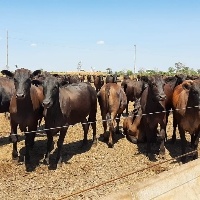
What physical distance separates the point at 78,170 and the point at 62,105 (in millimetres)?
1688

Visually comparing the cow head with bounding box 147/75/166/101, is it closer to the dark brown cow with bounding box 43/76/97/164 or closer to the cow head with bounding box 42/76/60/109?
the dark brown cow with bounding box 43/76/97/164

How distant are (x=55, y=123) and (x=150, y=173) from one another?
260 centimetres

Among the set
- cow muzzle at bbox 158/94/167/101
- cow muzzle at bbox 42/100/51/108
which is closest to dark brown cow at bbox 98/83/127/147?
cow muzzle at bbox 158/94/167/101

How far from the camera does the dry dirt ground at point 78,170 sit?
5.91 m

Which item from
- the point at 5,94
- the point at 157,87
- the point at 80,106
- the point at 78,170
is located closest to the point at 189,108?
the point at 157,87

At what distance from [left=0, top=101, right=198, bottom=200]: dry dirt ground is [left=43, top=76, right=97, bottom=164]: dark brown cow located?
54 centimetres

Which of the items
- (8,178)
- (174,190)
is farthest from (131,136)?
(174,190)

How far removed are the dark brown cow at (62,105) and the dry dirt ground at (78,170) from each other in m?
0.54

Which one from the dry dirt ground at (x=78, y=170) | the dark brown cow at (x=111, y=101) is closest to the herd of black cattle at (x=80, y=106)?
the dark brown cow at (x=111, y=101)

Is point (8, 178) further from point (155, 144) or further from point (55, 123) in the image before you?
point (155, 144)

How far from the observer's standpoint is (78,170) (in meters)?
7.13

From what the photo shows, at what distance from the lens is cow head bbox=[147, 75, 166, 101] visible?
7.54 metres

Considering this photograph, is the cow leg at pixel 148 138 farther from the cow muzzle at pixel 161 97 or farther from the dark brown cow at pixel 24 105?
the dark brown cow at pixel 24 105

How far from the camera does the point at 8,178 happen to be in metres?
6.54
